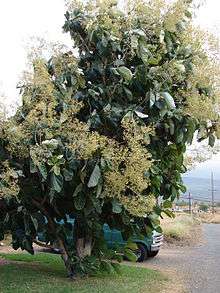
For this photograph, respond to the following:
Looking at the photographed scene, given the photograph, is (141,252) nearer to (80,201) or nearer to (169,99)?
(80,201)

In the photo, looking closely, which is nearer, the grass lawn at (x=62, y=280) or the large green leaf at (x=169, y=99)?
the large green leaf at (x=169, y=99)

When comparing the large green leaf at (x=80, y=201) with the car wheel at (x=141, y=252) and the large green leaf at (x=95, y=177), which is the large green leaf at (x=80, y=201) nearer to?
the large green leaf at (x=95, y=177)

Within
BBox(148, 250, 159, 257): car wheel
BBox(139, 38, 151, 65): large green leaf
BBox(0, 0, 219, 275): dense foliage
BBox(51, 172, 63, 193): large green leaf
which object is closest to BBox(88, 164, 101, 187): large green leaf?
BBox(0, 0, 219, 275): dense foliage

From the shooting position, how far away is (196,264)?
560 inches

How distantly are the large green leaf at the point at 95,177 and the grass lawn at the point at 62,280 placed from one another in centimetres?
218

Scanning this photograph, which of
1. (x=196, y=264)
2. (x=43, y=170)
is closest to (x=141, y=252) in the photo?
(x=196, y=264)

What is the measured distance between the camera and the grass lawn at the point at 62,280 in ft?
30.3

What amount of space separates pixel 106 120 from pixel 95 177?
1.31 meters

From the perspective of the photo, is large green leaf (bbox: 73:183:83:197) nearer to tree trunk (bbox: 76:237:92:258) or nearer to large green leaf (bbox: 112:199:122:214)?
large green leaf (bbox: 112:199:122:214)

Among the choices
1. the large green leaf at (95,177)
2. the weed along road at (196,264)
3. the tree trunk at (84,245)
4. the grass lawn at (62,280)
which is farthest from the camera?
the weed along road at (196,264)

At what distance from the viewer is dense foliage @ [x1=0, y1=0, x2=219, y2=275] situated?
8289mm

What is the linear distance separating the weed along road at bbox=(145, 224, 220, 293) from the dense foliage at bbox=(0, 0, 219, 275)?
1956 millimetres

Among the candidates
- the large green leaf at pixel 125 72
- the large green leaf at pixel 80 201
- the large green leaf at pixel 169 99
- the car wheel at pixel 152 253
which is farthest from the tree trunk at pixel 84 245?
the car wheel at pixel 152 253

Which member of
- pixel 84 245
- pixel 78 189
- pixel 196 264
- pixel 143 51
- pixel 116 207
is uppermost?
pixel 143 51
